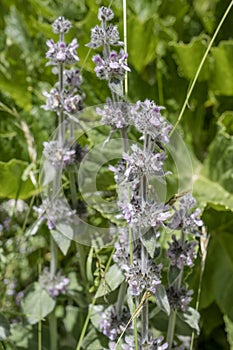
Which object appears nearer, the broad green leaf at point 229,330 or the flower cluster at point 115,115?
the flower cluster at point 115,115

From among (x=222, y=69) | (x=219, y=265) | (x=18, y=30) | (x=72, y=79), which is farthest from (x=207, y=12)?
(x=72, y=79)

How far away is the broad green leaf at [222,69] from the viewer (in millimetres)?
1474

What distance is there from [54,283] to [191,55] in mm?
648

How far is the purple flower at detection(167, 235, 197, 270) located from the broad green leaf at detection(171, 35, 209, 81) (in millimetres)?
631

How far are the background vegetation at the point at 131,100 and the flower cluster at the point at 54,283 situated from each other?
4 cm

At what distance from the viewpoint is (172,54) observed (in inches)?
64.7

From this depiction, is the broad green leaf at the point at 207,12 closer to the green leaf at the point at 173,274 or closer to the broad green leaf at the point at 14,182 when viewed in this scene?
the broad green leaf at the point at 14,182

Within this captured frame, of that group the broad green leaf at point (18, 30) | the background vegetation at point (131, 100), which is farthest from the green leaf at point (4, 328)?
the broad green leaf at point (18, 30)

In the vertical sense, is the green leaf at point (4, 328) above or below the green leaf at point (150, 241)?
below

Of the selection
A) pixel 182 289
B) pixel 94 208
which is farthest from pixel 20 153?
pixel 182 289

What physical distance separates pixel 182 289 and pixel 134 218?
22cm

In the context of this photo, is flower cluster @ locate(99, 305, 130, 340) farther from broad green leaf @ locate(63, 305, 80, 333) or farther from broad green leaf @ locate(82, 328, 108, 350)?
broad green leaf @ locate(63, 305, 80, 333)

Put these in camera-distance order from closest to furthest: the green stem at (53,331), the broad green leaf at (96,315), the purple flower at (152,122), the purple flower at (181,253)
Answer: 1. the purple flower at (152,122)
2. the purple flower at (181,253)
3. the broad green leaf at (96,315)
4. the green stem at (53,331)

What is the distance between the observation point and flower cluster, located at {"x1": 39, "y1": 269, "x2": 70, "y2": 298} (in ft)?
3.74
